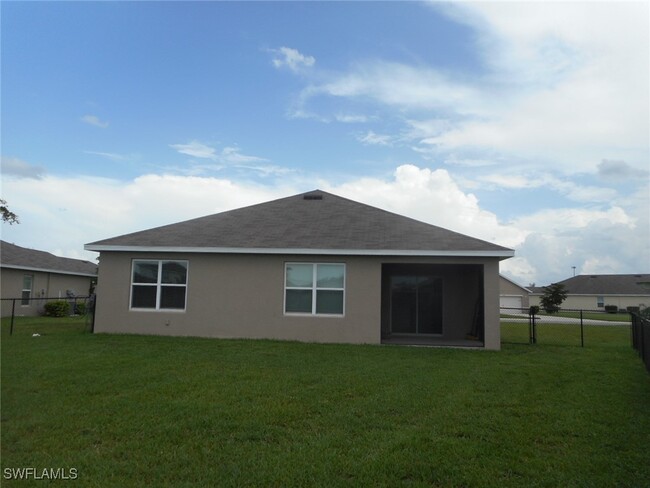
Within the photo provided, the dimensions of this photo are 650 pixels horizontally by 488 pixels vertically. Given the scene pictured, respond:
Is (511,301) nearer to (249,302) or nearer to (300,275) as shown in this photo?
(300,275)

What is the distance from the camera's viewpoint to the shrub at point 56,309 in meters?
24.8

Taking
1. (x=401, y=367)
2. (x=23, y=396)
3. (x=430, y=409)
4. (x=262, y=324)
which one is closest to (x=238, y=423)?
(x=430, y=409)

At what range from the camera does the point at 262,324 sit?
13820mm

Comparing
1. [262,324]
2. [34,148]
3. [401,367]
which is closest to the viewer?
[401,367]

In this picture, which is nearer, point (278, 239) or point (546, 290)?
point (278, 239)

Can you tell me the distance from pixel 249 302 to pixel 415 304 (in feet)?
19.7

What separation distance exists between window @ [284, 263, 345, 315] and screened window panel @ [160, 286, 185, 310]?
314 centimetres

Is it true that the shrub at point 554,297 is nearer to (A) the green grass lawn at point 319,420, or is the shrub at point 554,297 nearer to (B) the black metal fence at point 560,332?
(B) the black metal fence at point 560,332

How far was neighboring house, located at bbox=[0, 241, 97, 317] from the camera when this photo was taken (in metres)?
23.4

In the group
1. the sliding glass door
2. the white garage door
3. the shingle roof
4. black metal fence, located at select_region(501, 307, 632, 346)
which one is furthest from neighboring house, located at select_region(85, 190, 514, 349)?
the shingle roof

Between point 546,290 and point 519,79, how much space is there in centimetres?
3948

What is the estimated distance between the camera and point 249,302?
1392 cm

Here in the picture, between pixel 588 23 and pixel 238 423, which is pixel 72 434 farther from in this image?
pixel 588 23

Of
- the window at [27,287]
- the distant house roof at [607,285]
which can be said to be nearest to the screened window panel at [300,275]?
the window at [27,287]
